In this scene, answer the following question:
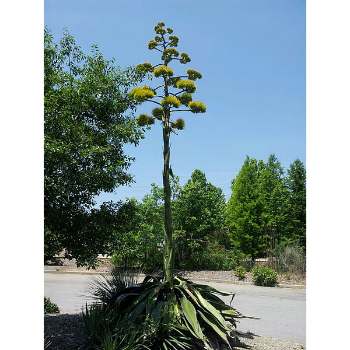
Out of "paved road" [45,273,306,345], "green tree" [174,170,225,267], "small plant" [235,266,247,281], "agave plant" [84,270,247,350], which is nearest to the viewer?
"agave plant" [84,270,247,350]

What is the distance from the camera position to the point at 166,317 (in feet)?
10.5

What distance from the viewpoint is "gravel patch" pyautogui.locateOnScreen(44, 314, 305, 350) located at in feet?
10.5

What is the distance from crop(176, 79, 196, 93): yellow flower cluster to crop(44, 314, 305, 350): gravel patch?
1.78 metres

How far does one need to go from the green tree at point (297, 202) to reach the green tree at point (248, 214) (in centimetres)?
78

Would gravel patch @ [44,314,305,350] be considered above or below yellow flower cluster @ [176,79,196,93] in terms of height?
below

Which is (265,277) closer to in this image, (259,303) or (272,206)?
(259,303)

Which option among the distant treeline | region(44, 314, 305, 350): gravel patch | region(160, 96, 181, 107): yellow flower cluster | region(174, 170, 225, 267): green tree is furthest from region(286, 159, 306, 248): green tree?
region(160, 96, 181, 107): yellow flower cluster

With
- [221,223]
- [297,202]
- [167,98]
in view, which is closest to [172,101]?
[167,98]

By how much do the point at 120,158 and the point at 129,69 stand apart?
689mm

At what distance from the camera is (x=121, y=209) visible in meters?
3.81

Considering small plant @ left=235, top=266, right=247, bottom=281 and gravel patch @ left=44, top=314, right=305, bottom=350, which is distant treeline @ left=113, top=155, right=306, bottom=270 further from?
gravel patch @ left=44, top=314, right=305, bottom=350
